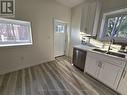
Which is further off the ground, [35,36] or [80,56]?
[35,36]

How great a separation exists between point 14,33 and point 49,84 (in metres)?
2.09

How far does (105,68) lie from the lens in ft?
6.51

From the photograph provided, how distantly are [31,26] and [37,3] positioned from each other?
88cm

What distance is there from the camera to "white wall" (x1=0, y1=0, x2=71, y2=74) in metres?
2.48

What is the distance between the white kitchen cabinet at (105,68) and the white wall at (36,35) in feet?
6.23

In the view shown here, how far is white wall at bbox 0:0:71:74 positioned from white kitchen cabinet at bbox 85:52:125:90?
1.90 m

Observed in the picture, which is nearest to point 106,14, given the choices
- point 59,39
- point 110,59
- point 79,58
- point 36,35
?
point 110,59

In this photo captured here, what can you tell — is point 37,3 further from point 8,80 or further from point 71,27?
point 8,80

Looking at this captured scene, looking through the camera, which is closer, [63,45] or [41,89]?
[41,89]

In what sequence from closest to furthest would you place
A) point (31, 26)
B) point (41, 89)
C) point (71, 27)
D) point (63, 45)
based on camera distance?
point (41, 89) < point (31, 26) < point (71, 27) < point (63, 45)

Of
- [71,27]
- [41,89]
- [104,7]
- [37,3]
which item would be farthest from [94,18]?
[41,89]

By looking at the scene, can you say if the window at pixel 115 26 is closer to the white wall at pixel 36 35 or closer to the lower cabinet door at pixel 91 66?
the lower cabinet door at pixel 91 66

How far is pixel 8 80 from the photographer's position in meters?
2.13

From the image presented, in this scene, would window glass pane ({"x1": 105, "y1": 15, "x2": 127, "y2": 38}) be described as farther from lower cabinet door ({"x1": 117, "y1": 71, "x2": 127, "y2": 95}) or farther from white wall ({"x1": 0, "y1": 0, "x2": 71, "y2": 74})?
white wall ({"x1": 0, "y1": 0, "x2": 71, "y2": 74})
